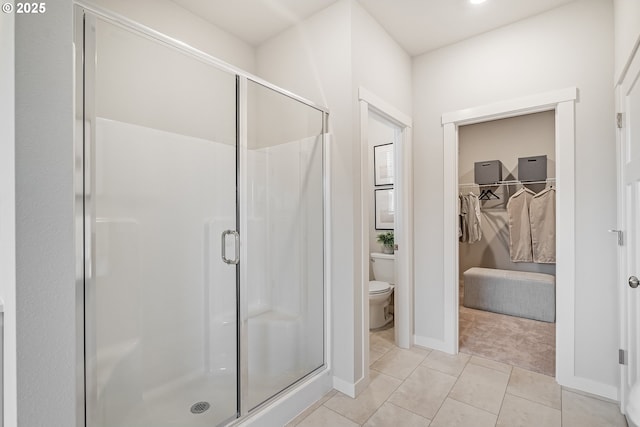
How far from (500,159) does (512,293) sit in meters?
1.85

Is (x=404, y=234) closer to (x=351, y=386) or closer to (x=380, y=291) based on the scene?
(x=380, y=291)

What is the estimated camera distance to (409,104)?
9.26 ft

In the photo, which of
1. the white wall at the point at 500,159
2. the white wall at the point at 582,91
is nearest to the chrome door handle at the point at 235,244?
the white wall at the point at 582,91

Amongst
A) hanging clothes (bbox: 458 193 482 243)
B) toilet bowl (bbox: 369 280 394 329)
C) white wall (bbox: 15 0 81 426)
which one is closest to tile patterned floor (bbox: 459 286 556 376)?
toilet bowl (bbox: 369 280 394 329)

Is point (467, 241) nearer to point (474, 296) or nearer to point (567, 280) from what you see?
point (474, 296)

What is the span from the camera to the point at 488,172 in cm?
414

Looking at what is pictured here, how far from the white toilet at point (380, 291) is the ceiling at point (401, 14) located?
88.5 inches

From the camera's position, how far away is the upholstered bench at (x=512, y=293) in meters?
3.49

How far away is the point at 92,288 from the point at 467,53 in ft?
9.79

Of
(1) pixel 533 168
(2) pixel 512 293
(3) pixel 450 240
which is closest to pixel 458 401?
(3) pixel 450 240

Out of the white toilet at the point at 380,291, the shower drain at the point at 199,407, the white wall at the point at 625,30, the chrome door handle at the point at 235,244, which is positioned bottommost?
the shower drain at the point at 199,407

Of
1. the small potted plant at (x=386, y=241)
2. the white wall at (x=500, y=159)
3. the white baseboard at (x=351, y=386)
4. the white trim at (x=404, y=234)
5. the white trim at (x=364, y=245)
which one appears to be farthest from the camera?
the white wall at (x=500, y=159)

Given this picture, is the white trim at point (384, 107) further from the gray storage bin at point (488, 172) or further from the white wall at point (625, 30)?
the gray storage bin at point (488, 172)

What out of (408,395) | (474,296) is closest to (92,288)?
(408,395)
